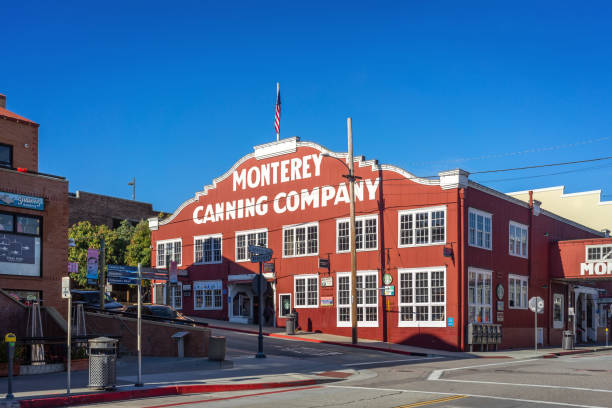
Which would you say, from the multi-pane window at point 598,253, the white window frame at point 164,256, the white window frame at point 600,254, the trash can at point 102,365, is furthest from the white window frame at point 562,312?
the trash can at point 102,365

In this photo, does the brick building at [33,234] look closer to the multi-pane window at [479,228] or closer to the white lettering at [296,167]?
the white lettering at [296,167]

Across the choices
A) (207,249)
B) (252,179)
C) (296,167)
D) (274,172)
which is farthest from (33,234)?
(207,249)

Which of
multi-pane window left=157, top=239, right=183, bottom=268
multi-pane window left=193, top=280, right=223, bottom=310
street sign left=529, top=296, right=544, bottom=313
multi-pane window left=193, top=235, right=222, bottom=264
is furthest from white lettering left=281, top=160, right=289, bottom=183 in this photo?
street sign left=529, top=296, right=544, bottom=313

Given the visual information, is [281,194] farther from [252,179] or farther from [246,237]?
[246,237]

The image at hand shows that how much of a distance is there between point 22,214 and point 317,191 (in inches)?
761

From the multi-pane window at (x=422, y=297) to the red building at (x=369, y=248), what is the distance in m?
0.05

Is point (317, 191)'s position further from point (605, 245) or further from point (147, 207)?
point (147, 207)

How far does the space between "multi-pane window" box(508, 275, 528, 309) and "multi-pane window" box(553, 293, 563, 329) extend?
15.1 feet

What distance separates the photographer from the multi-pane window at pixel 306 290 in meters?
38.0

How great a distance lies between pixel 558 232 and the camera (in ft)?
144

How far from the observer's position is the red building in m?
33.4

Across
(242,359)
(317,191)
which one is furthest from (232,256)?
(242,359)

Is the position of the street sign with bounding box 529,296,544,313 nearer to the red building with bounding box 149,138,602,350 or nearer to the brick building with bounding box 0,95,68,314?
the red building with bounding box 149,138,602,350

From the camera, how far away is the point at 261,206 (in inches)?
1634
